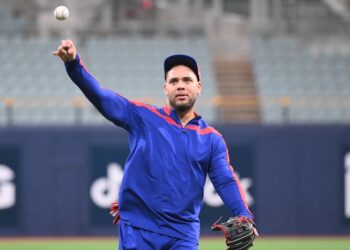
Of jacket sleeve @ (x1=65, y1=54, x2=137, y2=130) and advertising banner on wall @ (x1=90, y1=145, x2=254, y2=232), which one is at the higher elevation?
jacket sleeve @ (x1=65, y1=54, x2=137, y2=130)

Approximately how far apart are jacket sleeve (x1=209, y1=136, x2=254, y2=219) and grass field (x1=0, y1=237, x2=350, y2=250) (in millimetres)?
8308

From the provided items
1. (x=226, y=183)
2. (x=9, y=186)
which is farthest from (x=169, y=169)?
(x=9, y=186)

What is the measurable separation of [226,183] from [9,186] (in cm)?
1069

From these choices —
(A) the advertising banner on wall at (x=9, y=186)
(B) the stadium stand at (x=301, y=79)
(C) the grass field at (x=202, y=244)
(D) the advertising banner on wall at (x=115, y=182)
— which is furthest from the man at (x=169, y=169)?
(B) the stadium stand at (x=301, y=79)

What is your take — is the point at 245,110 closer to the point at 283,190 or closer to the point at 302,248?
the point at 283,190

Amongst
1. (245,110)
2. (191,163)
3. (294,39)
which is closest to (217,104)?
(245,110)

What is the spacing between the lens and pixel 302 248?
1416 cm

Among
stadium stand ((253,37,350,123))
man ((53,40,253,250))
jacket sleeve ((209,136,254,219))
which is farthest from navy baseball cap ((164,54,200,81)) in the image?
stadium stand ((253,37,350,123))

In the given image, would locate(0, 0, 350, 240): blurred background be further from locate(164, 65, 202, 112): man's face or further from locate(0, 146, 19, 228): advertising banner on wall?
locate(164, 65, 202, 112): man's face

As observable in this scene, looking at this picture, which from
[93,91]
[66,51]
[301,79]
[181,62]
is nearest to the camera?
[66,51]

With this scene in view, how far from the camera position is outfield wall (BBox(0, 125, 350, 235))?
630 inches

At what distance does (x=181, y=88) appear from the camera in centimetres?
566

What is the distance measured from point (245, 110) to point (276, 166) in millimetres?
1738

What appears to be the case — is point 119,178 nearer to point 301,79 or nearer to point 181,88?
point 301,79
